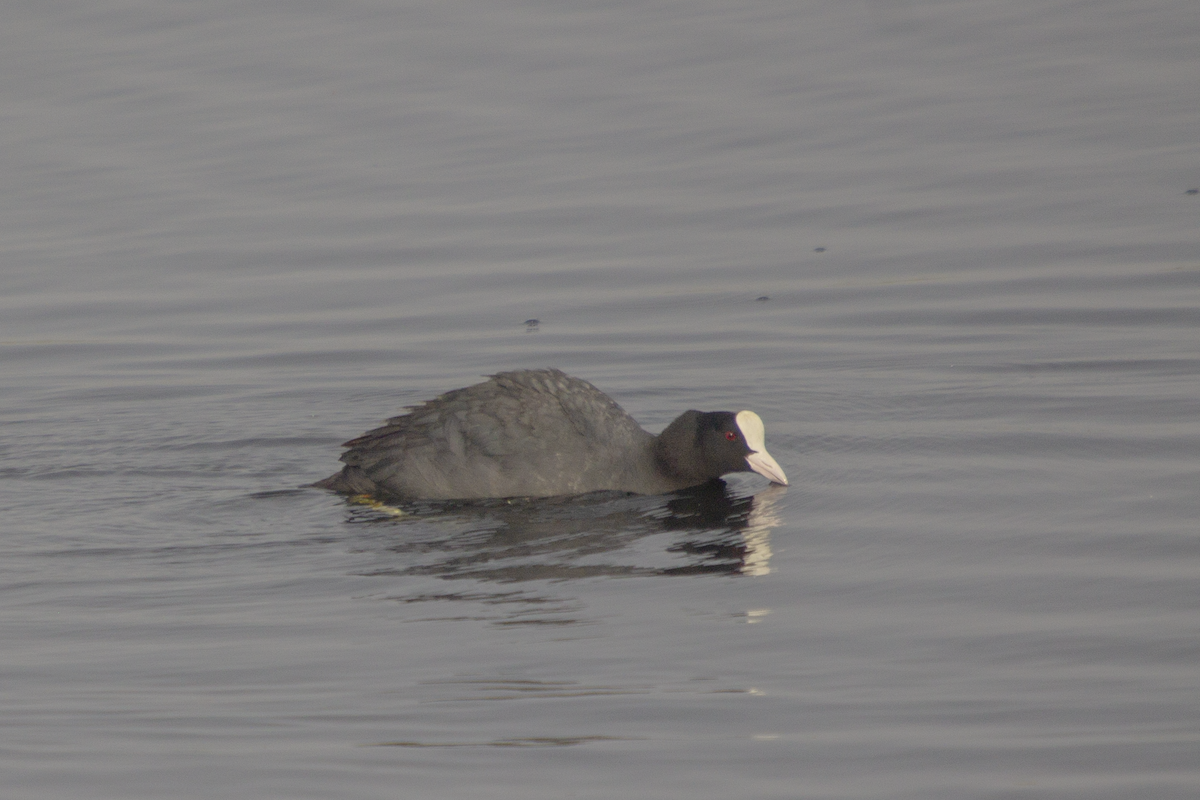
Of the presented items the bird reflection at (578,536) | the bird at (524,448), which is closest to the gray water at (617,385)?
the bird reflection at (578,536)

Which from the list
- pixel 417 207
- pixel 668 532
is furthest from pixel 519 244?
pixel 668 532

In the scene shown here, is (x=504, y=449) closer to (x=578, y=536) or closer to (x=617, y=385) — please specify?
(x=578, y=536)

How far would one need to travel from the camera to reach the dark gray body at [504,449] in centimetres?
876

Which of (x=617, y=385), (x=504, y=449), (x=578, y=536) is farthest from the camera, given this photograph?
(x=617, y=385)

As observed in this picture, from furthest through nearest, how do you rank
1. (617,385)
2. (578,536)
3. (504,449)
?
1. (617,385)
2. (504,449)
3. (578,536)

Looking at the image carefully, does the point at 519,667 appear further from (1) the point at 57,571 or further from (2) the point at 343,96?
(2) the point at 343,96

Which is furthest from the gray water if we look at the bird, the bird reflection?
the bird

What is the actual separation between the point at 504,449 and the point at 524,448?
11 centimetres

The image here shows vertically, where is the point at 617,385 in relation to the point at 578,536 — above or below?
above

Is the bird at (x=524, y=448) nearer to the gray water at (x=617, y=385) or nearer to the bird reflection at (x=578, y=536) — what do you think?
the bird reflection at (x=578, y=536)

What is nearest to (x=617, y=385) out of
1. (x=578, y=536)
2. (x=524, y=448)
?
(x=524, y=448)

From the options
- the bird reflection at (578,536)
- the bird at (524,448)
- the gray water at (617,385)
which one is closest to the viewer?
the gray water at (617,385)

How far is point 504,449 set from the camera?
874 centimetres

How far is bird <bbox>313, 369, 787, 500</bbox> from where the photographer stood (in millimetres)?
8758
